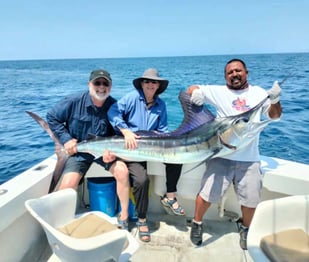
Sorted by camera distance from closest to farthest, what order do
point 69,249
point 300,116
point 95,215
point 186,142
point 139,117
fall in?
point 69,249
point 95,215
point 186,142
point 139,117
point 300,116

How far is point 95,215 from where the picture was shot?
Answer: 2244 mm

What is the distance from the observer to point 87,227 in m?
2.08

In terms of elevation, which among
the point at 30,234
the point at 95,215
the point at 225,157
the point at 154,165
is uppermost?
the point at 225,157

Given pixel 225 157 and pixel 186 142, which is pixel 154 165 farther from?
pixel 225 157

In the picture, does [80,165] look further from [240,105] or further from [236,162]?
[240,105]

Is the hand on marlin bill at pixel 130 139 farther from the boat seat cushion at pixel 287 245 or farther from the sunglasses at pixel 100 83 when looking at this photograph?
the boat seat cushion at pixel 287 245

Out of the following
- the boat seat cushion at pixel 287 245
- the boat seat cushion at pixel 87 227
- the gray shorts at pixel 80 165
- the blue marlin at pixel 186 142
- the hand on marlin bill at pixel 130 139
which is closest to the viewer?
the boat seat cushion at pixel 287 245

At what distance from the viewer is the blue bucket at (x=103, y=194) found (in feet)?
8.79

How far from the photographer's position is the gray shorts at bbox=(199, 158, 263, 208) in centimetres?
230

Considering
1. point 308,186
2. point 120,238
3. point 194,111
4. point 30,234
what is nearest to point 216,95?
point 194,111

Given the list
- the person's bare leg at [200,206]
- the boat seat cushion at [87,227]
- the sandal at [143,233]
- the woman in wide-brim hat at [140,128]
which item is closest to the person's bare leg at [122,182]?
the woman in wide-brim hat at [140,128]

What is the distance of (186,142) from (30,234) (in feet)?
4.57

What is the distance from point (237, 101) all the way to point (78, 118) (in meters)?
1.35

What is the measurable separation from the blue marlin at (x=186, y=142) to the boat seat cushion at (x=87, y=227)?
1.25ft
